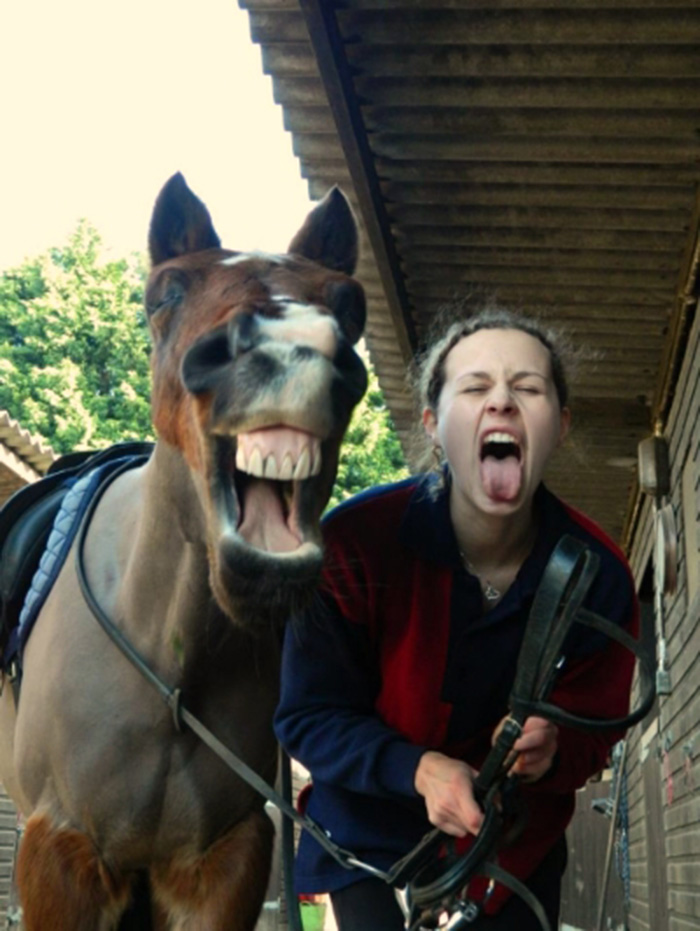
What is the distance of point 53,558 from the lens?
4.07 metres

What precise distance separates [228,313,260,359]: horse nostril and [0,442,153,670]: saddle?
184 centimetres

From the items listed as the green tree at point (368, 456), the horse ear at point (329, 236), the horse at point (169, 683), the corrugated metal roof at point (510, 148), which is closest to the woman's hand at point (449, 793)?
the horse at point (169, 683)

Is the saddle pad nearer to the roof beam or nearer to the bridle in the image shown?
the bridle

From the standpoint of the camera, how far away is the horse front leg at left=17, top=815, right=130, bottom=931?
3.49 meters

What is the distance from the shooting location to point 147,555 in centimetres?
360

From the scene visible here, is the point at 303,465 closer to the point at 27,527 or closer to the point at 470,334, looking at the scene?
the point at 470,334

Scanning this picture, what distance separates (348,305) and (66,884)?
167 cm

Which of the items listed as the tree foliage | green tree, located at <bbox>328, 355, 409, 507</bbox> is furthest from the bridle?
green tree, located at <bbox>328, 355, 409, 507</bbox>

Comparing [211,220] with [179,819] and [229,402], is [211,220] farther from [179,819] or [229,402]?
[179,819]

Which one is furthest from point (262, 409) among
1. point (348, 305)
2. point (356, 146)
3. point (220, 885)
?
point (356, 146)

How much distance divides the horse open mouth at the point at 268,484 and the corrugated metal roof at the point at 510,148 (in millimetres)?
1852

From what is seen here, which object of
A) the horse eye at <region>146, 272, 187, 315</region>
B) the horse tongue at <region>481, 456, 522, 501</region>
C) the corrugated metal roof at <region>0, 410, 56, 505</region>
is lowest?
the horse tongue at <region>481, 456, 522, 501</region>

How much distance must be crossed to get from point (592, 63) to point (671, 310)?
252cm

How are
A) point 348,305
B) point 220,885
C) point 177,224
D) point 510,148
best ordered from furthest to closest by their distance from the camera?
point 510,148 → point 220,885 → point 177,224 → point 348,305
